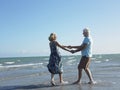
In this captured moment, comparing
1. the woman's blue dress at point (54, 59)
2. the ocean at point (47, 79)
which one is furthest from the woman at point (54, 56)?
the ocean at point (47, 79)

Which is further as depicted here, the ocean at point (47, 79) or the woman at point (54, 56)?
the woman at point (54, 56)

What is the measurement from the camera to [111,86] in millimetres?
10055

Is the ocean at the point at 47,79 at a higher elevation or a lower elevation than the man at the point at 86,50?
lower

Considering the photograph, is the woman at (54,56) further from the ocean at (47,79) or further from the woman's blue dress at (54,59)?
the ocean at (47,79)

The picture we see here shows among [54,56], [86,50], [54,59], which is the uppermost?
[86,50]

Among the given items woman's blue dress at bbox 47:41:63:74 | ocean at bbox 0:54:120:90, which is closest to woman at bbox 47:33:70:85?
woman's blue dress at bbox 47:41:63:74

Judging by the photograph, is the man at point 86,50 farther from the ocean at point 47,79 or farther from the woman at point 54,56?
the woman at point 54,56

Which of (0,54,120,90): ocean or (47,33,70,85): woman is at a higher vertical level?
(47,33,70,85): woman

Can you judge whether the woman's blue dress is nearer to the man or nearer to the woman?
the woman

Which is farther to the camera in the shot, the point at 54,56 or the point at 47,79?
the point at 47,79

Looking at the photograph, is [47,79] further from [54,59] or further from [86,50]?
[86,50]

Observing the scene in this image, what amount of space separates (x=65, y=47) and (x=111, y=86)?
7.00ft

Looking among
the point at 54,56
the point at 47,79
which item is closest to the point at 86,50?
the point at 54,56

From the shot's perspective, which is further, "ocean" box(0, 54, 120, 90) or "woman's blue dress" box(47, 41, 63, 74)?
"woman's blue dress" box(47, 41, 63, 74)
